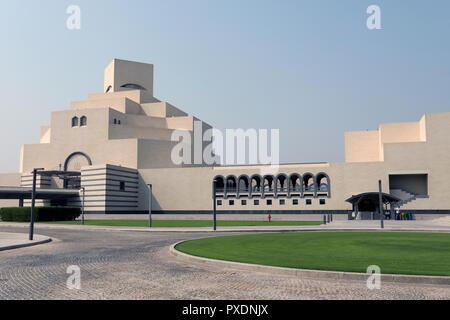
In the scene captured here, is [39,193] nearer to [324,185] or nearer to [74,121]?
[74,121]

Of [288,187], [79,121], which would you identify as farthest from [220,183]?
[79,121]

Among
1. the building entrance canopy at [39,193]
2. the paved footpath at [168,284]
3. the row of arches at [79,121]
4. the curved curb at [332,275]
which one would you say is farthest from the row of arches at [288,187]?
the curved curb at [332,275]

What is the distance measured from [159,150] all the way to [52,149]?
17.9 meters

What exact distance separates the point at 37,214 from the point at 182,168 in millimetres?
20632

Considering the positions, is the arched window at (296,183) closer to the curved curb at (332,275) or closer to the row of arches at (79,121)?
the row of arches at (79,121)

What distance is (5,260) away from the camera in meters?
13.0

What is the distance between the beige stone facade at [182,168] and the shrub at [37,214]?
8218 mm

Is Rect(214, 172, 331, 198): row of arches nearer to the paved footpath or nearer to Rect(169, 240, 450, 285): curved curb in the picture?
the paved footpath

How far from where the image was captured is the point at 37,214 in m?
40.3

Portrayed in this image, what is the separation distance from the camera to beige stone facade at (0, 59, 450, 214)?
155 feet

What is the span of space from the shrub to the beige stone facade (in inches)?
324

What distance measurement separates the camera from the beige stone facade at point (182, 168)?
47.3 meters

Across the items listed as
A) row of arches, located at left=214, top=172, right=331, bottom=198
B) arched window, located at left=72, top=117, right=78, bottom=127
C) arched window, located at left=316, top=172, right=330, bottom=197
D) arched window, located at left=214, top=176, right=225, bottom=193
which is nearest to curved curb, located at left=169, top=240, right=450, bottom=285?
row of arches, located at left=214, top=172, right=331, bottom=198
